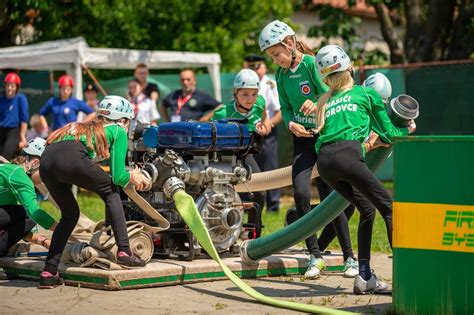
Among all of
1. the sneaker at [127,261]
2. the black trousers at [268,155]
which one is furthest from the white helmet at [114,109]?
the black trousers at [268,155]

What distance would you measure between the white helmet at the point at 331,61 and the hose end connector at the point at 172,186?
6.15ft

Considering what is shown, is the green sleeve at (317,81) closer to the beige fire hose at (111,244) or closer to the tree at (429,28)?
the beige fire hose at (111,244)

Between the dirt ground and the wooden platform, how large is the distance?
0.28ft

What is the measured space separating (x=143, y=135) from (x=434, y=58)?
1393 centimetres

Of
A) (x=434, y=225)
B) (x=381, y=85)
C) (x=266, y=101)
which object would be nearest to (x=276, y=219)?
(x=266, y=101)

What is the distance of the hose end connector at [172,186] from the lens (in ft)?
32.0

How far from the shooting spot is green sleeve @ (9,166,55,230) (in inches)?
369

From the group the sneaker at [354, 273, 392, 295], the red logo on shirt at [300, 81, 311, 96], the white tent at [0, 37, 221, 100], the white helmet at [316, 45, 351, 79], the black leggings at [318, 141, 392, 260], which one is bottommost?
the sneaker at [354, 273, 392, 295]

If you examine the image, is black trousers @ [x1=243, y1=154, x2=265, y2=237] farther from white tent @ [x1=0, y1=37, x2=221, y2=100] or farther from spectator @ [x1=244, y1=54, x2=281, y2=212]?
white tent @ [x1=0, y1=37, x2=221, y2=100]

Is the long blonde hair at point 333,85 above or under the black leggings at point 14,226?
above

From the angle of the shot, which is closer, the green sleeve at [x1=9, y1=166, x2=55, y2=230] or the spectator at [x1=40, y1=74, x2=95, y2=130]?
the green sleeve at [x1=9, y1=166, x2=55, y2=230]

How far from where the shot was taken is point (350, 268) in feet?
32.2

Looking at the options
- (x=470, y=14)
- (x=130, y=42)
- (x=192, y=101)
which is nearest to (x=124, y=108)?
(x=192, y=101)

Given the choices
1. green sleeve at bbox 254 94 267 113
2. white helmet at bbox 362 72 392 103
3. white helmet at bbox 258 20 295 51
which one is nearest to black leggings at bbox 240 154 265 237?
green sleeve at bbox 254 94 267 113
